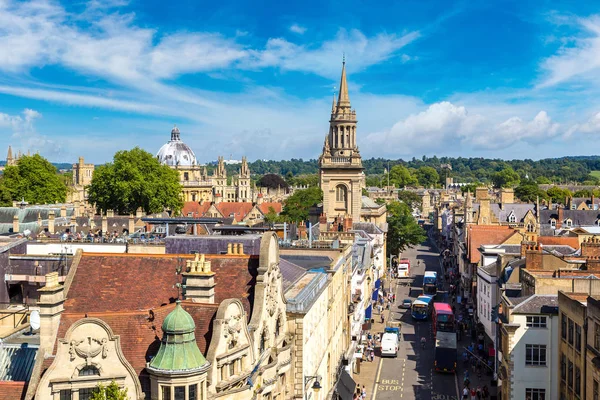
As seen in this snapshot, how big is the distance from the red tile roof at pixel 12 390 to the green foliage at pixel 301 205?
302 ft

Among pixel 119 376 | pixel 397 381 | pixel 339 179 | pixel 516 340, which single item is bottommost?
pixel 397 381

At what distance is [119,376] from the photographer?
2130 cm

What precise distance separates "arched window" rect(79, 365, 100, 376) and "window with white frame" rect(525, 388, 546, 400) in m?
27.1

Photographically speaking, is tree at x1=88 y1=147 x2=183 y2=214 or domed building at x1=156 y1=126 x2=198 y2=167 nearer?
tree at x1=88 y1=147 x2=183 y2=214

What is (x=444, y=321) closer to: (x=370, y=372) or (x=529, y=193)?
(x=370, y=372)

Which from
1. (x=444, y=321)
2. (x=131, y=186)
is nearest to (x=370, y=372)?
(x=444, y=321)

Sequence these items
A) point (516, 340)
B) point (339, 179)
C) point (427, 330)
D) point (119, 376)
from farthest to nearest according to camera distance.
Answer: point (339, 179) → point (427, 330) → point (516, 340) → point (119, 376)

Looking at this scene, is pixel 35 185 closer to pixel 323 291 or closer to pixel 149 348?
pixel 323 291

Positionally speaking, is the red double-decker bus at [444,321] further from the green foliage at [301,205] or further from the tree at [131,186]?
the tree at [131,186]

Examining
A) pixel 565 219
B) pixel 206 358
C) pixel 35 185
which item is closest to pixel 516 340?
pixel 206 358

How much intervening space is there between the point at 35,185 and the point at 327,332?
8259cm

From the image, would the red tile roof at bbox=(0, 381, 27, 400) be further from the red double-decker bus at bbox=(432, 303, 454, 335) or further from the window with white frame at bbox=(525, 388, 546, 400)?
the red double-decker bus at bbox=(432, 303, 454, 335)

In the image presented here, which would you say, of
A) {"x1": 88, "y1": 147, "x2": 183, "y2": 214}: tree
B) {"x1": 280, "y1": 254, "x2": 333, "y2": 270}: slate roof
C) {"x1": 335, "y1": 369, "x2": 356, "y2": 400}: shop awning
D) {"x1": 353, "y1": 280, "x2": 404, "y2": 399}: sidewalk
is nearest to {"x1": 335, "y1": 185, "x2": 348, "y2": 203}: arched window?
{"x1": 88, "y1": 147, "x2": 183, "y2": 214}: tree

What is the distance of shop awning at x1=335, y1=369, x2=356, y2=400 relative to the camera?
4328 centimetres
